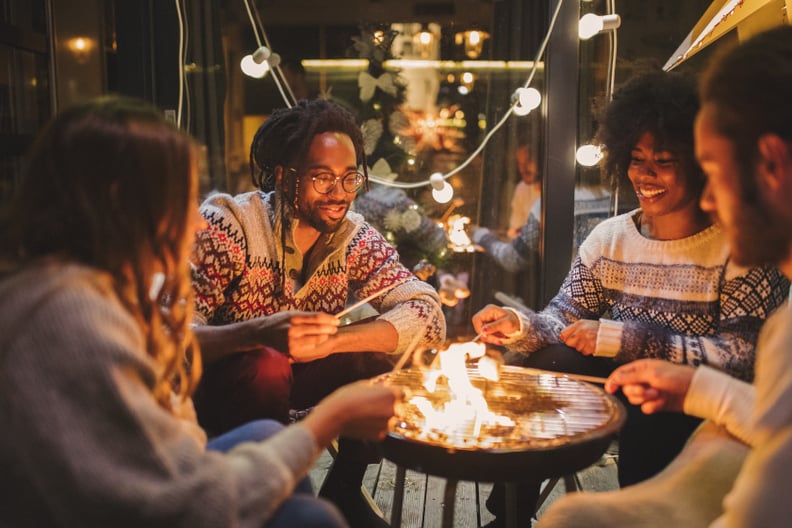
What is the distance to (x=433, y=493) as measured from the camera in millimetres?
3055

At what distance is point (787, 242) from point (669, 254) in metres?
1.32

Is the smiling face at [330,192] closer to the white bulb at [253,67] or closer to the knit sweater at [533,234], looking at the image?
the white bulb at [253,67]

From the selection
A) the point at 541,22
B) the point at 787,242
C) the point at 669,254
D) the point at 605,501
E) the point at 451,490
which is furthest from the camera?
the point at 541,22

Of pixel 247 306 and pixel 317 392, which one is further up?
pixel 247 306

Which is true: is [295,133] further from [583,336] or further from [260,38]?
[260,38]

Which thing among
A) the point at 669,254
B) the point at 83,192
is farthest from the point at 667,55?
the point at 83,192

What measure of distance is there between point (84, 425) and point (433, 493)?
217 cm

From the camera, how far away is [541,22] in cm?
382

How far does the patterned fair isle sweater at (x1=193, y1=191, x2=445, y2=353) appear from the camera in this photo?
259 cm

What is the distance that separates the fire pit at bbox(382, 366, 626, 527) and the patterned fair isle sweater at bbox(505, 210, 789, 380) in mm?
429

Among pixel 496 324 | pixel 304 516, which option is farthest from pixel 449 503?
pixel 496 324

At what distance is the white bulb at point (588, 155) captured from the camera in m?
3.73

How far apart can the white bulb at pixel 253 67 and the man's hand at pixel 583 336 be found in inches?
84.3

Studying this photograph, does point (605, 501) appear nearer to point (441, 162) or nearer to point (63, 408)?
point (63, 408)
